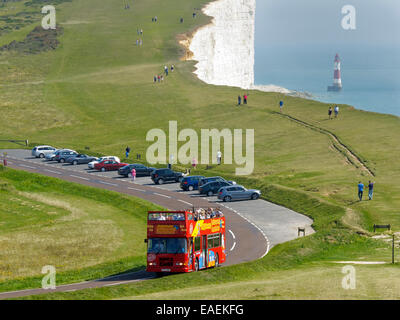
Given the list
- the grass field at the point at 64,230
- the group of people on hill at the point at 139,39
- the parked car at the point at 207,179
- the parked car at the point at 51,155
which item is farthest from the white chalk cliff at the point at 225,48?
the grass field at the point at 64,230

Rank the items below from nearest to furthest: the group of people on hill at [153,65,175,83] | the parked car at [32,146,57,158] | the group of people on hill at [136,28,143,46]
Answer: the parked car at [32,146,57,158] → the group of people on hill at [153,65,175,83] → the group of people on hill at [136,28,143,46]

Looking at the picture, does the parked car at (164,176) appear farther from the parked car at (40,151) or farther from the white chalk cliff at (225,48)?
the white chalk cliff at (225,48)

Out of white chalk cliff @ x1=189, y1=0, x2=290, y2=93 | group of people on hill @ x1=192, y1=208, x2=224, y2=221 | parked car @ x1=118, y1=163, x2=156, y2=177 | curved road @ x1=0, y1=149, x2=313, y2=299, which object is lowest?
curved road @ x1=0, y1=149, x2=313, y2=299

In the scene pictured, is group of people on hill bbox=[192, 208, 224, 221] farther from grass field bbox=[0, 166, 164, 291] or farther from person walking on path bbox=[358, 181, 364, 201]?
person walking on path bbox=[358, 181, 364, 201]

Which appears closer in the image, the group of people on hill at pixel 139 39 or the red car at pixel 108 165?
the red car at pixel 108 165

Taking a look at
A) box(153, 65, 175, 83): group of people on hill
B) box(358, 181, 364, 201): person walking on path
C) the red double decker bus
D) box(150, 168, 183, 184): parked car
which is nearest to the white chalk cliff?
box(153, 65, 175, 83): group of people on hill

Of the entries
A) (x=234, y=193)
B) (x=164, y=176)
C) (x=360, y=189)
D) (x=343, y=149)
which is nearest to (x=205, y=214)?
(x=360, y=189)
